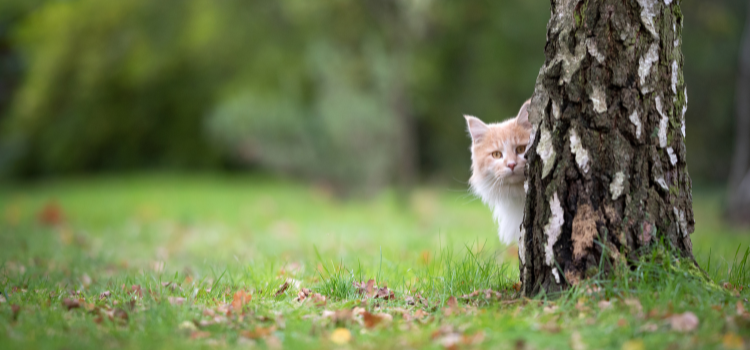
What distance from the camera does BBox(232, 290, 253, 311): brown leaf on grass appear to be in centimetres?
249

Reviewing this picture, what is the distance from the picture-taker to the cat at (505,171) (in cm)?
306

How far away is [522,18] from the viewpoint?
1252 centimetres

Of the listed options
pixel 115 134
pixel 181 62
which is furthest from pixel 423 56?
pixel 115 134

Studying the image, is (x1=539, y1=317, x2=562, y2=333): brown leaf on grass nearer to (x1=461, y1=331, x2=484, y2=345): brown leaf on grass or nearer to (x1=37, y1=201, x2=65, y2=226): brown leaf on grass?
(x1=461, y1=331, x2=484, y2=345): brown leaf on grass

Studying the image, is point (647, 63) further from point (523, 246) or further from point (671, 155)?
point (523, 246)

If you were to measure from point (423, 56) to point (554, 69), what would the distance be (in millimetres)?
11849

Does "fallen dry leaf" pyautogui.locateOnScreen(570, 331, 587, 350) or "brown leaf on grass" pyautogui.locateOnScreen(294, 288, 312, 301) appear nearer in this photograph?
"fallen dry leaf" pyautogui.locateOnScreen(570, 331, 587, 350)

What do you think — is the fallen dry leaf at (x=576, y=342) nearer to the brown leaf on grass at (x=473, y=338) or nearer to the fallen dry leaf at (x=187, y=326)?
the brown leaf on grass at (x=473, y=338)

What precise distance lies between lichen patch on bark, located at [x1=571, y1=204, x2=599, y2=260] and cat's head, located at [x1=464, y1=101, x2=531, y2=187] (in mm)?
Result: 688

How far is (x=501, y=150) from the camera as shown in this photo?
3.18 meters

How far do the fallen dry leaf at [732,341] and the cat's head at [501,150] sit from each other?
1.32 m

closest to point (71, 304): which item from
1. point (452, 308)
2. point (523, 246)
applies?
point (452, 308)

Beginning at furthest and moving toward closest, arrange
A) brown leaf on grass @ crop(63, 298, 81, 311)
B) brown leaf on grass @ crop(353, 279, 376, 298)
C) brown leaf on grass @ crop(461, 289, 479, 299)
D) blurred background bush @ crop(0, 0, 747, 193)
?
blurred background bush @ crop(0, 0, 747, 193)
brown leaf on grass @ crop(353, 279, 376, 298)
brown leaf on grass @ crop(461, 289, 479, 299)
brown leaf on grass @ crop(63, 298, 81, 311)

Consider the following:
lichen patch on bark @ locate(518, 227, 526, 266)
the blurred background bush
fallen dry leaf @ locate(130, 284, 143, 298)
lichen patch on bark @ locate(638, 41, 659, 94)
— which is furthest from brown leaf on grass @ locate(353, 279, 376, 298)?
the blurred background bush
